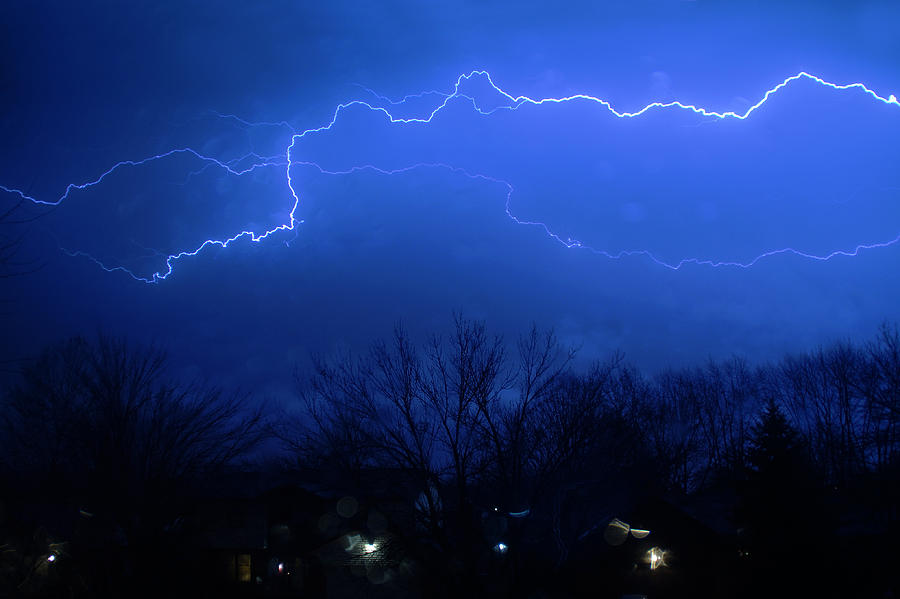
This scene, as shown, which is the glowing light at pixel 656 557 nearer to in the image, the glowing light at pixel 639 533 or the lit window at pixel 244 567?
the glowing light at pixel 639 533

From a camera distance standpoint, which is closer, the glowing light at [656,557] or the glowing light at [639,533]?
the glowing light at [656,557]

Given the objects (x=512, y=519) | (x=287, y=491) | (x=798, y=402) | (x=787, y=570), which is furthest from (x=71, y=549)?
(x=798, y=402)

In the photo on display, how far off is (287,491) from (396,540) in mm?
16889

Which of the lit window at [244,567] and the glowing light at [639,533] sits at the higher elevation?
the lit window at [244,567]

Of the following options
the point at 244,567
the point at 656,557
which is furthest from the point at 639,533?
the point at 244,567

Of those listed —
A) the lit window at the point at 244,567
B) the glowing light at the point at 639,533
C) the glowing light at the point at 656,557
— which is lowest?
the glowing light at the point at 656,557

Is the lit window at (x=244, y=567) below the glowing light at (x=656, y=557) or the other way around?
the other way around

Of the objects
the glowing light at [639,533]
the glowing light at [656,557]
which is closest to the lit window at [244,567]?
the glowing light at [639,533]

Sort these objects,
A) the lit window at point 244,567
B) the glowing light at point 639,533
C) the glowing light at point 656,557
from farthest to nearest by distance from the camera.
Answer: the lit window at point 244,567 < the glowing light at point 639,533 < the glowing light at point 656,557

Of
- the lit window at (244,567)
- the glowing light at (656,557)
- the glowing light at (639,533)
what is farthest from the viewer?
the lit window at (244,567)

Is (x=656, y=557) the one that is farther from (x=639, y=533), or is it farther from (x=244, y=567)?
(x=244, y=567)

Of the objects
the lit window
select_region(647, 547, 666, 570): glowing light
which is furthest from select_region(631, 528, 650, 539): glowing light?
the lit window

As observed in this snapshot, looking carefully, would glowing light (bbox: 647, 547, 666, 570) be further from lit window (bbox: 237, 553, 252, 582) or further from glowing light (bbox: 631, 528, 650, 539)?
lit window (bbox: 237, 553, 252, 582)

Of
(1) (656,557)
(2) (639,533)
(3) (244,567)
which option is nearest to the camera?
(1) (656,557)
